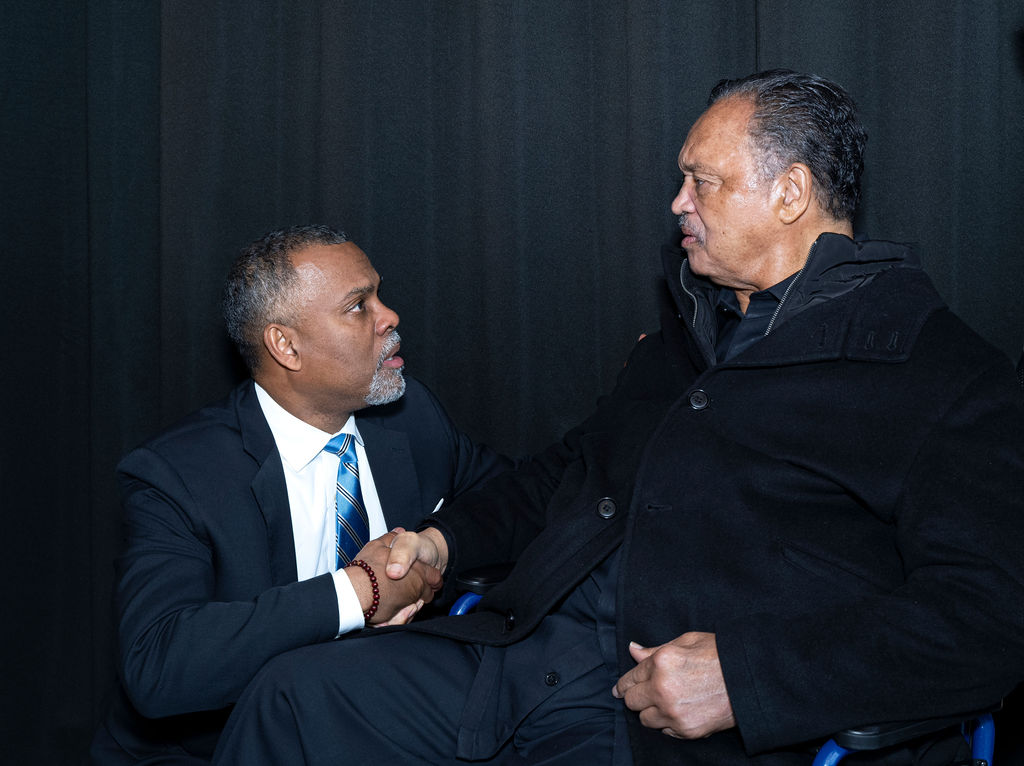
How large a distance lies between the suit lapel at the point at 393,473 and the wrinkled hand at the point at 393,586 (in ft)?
0.82

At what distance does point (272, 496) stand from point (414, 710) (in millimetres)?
533

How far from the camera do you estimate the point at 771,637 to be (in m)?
1.39

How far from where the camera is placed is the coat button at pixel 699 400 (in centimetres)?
164

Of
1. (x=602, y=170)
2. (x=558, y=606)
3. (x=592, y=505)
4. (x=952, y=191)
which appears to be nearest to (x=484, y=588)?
(x=558, y=606)

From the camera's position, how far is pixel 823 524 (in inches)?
60.5

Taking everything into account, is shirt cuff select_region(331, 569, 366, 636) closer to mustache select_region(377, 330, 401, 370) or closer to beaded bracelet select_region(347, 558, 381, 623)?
beaded bracelet select_region(347, 558, 381, 623)

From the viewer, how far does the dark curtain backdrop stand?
254 cm

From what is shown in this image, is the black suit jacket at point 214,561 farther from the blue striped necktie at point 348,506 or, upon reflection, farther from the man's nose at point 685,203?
the man's nose at point 685,203

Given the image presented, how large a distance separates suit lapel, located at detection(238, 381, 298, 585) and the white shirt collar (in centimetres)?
5

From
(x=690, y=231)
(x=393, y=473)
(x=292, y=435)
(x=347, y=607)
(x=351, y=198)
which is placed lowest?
(x=347, y=607)

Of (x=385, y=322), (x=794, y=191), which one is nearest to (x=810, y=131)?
(x=794, y=191)

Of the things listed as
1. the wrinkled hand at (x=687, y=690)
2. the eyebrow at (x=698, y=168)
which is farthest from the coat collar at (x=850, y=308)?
the wrinkled hand at (x=687, y=690)

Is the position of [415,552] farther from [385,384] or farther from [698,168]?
[698,168]

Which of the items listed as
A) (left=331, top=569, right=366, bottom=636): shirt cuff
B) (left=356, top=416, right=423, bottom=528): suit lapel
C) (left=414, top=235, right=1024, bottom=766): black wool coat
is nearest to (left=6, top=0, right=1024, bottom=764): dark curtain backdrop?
(left=356, top=416, right=423, bottom=528): suit lapel
